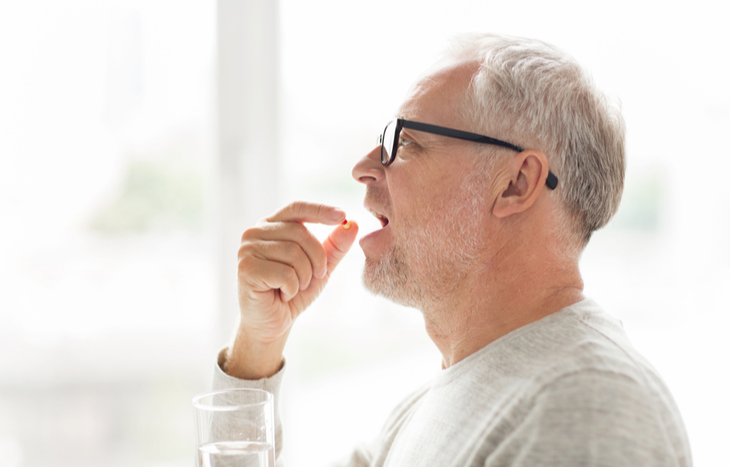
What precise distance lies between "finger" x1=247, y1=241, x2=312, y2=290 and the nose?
0.23 m

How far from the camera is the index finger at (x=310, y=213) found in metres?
1.33

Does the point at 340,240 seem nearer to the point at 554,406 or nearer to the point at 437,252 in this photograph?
the point at 437,252

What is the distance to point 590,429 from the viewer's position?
876 mm

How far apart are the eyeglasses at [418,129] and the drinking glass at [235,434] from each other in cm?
64

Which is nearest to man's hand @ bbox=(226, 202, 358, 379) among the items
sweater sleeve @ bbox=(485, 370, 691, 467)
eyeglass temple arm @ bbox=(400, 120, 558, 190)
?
eyeglass temple arm @ bbox=(400, 120, 558, 190)

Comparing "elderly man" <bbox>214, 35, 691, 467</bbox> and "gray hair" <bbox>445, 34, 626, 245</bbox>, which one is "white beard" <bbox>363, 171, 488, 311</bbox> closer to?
"elderly man" <bbox>214, 35, 691, 467</bbox>

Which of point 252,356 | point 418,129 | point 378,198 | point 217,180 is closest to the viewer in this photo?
point 418,129

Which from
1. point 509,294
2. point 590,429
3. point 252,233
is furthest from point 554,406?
point 252,233

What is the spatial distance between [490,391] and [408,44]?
4.73 feet

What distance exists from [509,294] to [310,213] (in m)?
0.48

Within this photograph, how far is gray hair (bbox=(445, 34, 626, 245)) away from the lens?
1.20 metres

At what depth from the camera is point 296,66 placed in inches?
85.0

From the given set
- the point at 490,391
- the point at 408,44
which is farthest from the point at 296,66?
the point at 490,391

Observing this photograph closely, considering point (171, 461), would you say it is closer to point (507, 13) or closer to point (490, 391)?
point (490, 391)
